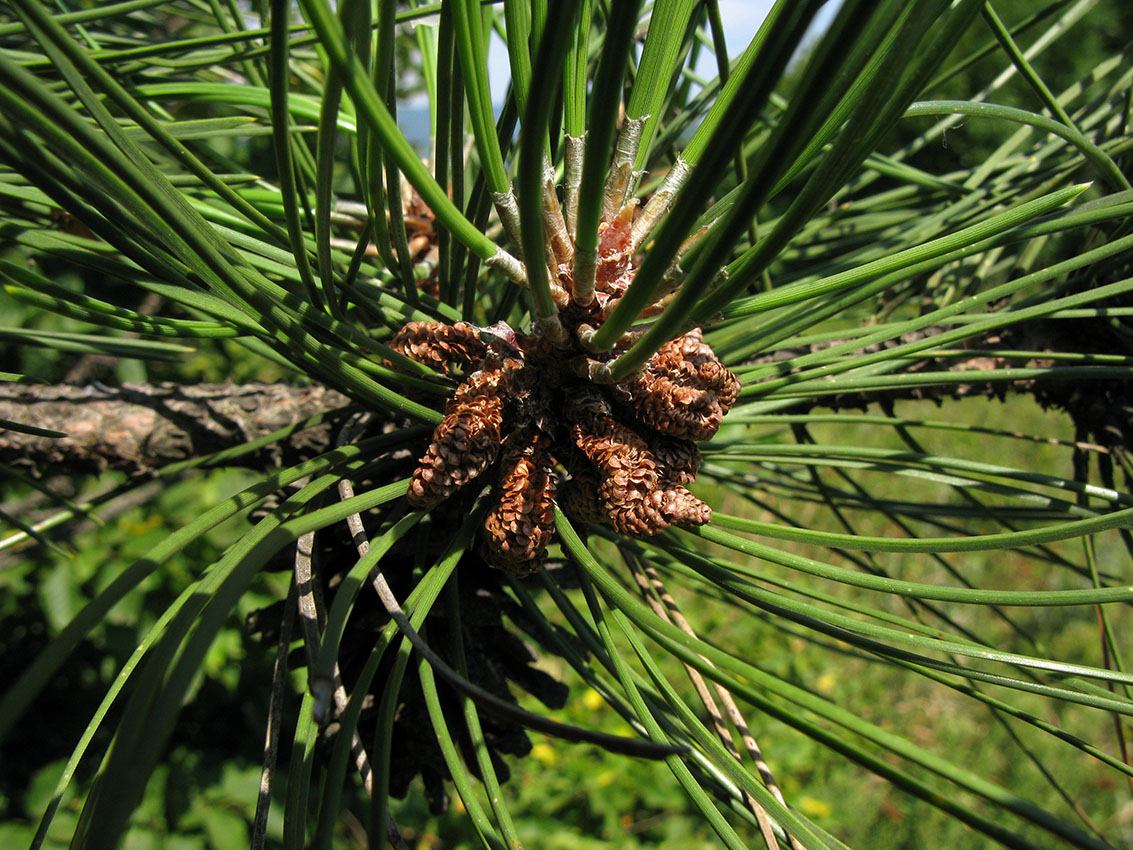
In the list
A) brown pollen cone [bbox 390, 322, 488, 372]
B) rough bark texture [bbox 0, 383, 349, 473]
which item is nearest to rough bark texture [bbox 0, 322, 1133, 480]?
rough bark texture [bbox 0, 383, 349, 473]

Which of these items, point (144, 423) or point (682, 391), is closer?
point (682, 391)

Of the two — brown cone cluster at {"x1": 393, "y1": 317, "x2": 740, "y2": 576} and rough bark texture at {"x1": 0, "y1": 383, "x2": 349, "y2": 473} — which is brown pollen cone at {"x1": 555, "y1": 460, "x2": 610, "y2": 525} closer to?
brown cone cluster at {"x1": 393, "y1": 317, "x2": 740, "y2": 576}

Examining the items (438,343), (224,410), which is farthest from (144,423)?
(438,343)

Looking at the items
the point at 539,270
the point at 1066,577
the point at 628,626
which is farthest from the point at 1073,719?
the point at 539,270

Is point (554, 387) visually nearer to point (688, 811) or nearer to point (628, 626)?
point (628, 626)

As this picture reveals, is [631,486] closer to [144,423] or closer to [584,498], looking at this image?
[584,498]

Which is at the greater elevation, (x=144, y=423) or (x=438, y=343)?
(x=438, y=343)

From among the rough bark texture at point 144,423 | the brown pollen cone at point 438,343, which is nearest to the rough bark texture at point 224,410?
the rough bark texture at point 144,423
